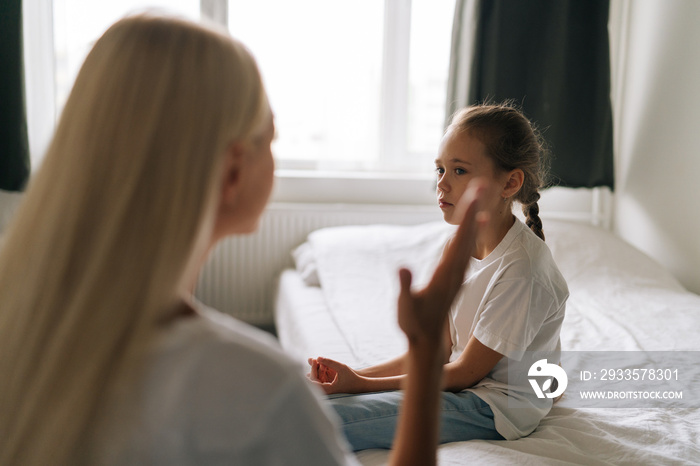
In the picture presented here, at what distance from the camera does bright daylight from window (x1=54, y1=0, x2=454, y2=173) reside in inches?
119

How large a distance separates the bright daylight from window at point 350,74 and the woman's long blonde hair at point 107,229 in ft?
8.38

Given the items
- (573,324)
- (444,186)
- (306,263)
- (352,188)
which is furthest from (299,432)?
(352,188)

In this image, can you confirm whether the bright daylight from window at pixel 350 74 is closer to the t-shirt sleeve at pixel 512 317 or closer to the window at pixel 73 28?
the window at pixel 73 28

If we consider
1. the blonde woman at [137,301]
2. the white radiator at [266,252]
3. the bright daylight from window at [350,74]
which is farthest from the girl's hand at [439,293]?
the bright daylight from window at [350,74]

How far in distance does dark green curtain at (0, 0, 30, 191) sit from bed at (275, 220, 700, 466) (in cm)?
122

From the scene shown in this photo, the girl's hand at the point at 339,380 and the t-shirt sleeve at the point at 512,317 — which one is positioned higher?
the t-shirt sleeve at the point at 512,317

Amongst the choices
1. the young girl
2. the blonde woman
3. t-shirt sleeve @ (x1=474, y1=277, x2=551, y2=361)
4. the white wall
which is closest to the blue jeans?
the young girl

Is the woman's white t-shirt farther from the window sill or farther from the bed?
the window sill

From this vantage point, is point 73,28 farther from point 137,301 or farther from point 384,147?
point 137,301

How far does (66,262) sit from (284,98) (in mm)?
2652

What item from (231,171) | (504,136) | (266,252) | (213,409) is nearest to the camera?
(213,409)

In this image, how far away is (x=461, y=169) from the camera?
4.84 feet

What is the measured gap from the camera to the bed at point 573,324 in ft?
4.04

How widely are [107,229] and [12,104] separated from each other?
8.34ft
